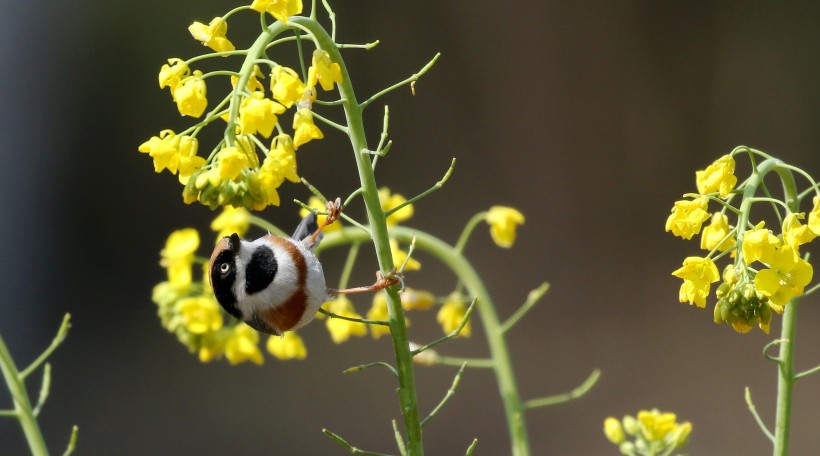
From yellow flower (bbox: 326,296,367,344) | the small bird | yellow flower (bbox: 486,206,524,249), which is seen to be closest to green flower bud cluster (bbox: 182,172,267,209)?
the small bird

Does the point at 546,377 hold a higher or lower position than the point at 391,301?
lower

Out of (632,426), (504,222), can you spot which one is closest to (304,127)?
(632,426)

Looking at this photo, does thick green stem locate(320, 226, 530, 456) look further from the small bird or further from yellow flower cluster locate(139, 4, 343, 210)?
yellow flower cluster locate(139, 4, 343, 210)

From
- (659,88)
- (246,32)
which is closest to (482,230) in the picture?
(659,88)

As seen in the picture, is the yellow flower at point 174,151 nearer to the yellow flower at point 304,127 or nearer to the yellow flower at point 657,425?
the yellow flower at point 304,127

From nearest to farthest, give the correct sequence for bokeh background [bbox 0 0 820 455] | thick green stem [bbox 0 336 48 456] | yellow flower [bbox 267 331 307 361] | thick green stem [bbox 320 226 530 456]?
1. thick green stem [bbox 0 336 48 456]
2. thick green stem [bbox 320 226 530 456]
3. yellow flower [bbox 267 331 307 361]
4. bokeh background [bbox 0 0 820 455]

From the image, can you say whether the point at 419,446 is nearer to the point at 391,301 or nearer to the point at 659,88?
the point at 391,301

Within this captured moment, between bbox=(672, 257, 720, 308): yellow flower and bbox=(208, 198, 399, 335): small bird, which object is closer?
bbox=(672, 257, 720, 308): yellow flower
